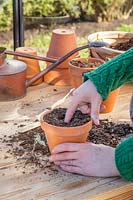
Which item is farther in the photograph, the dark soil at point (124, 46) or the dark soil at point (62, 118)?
the dark soil at point (124, 46)

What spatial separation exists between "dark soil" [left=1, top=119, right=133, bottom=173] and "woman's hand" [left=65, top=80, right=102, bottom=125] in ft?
0.45

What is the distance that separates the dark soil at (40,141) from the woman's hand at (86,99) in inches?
5.4

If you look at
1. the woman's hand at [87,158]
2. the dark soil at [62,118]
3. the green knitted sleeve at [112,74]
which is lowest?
the woman's hand at [87,158]

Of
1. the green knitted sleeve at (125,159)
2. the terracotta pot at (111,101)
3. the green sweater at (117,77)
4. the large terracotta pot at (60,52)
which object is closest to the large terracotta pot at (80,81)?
the terracotta pot at (111,101)

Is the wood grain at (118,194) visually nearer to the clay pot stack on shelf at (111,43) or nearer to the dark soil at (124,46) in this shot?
the clay pot stack on shelf at (111,43)

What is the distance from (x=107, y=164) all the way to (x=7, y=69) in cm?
59

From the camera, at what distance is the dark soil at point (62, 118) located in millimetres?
1178

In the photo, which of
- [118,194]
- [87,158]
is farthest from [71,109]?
[118,194]

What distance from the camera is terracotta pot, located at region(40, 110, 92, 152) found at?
115 cm

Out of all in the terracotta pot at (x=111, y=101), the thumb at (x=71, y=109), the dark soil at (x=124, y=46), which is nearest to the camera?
the thumb at (x=71, y=109)

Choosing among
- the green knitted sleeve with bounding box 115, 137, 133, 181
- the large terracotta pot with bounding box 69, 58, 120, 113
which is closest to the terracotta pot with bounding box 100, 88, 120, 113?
the large terracotta pot with bounding box 69, 58, 120, 113

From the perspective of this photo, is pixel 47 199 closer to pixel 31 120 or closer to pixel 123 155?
pixel 123 155

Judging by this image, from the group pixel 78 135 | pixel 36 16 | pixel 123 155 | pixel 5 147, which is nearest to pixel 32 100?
pixel 5 147

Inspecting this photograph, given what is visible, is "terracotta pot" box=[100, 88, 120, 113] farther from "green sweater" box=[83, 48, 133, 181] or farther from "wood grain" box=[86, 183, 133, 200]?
"wood grain" box=[86, 183, 133, 200]
